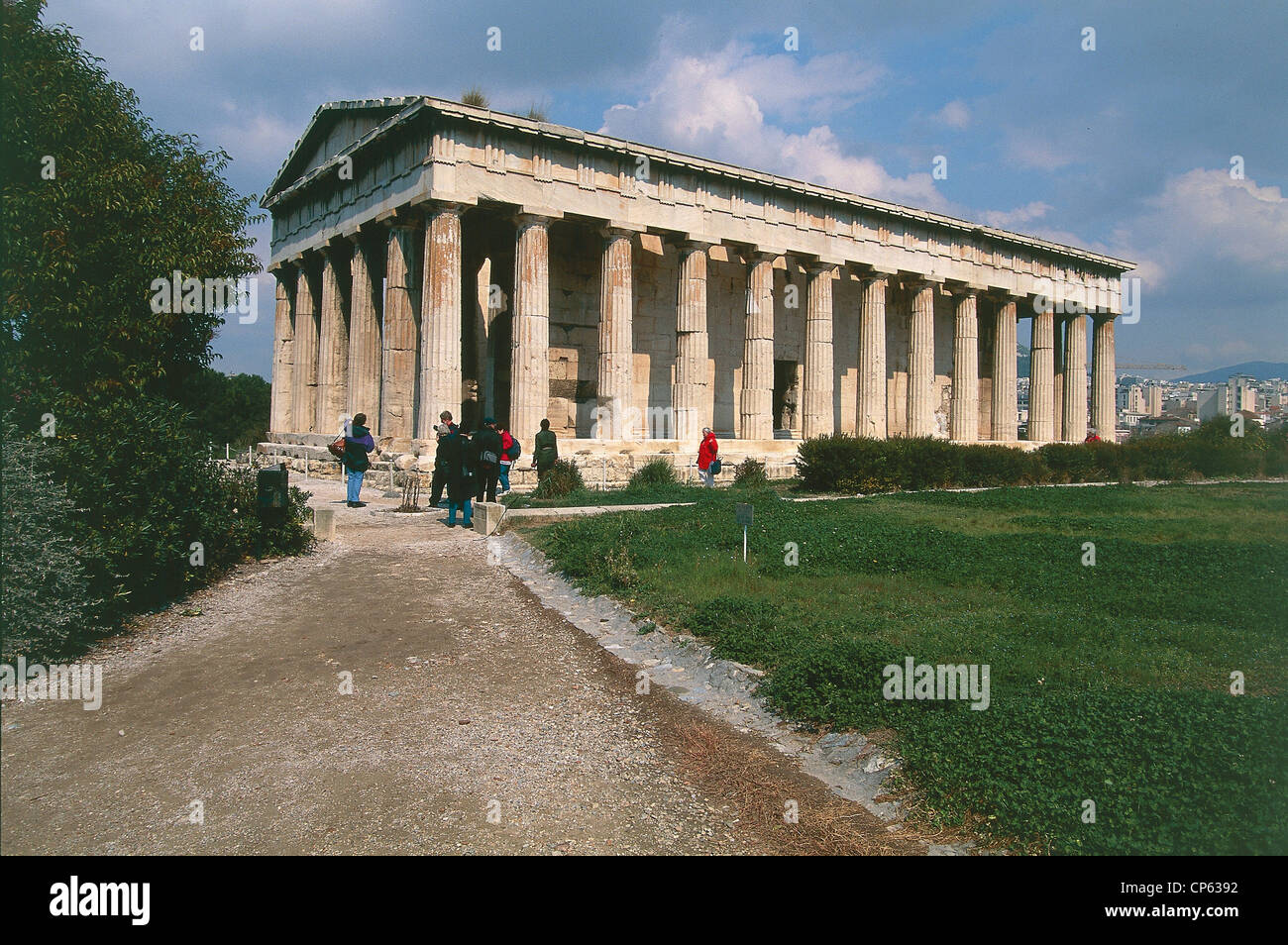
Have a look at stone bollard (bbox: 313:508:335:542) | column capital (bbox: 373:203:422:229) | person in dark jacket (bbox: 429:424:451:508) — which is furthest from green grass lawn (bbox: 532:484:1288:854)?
column capital (bbox: 373:203:422:229)

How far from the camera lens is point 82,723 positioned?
589cm

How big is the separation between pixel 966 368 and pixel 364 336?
79.9 feet

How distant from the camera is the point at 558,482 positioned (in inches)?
734

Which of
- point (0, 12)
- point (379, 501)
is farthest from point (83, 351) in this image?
point (379, 501)

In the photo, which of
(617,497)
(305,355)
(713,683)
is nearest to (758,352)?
(617,497)

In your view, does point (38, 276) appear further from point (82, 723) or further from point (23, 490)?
point (82, 723)

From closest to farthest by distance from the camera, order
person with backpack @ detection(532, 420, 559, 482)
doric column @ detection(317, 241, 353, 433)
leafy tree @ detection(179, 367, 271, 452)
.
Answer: person with backpack @ detection(532, 420, 559, 482), doric column @ detection(317, 241, 353, 433), leafy tree @ detection(179, 367, 271, 452)

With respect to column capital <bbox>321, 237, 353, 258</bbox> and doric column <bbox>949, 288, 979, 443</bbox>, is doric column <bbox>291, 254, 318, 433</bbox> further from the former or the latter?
doric column <bbox>949, 288, 979, 443</bbox>

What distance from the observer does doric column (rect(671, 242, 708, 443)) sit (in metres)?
26.5

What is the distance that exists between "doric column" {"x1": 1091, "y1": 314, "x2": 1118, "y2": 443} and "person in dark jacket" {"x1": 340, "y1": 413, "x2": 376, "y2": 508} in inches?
1392

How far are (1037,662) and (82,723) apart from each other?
285 inches

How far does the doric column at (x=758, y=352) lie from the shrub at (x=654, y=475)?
587 centimetres

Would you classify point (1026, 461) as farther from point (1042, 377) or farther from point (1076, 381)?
point (1076, 381)

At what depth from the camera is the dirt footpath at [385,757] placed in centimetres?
449
